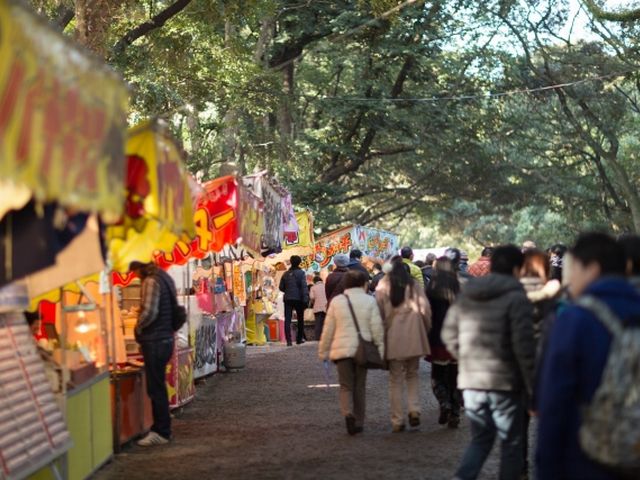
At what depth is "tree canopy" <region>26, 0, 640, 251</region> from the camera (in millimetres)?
28156

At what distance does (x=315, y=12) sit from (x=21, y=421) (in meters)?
28.3

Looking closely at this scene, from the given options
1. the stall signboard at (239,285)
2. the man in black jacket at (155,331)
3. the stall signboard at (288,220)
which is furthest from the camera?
the stall signboard at (239,285)

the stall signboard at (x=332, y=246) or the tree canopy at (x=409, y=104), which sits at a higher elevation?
the tree canopy at (x=409, y=104)

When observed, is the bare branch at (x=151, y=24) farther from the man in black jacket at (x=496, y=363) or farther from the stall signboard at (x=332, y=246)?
the stall signboard at (x=332, y=246)

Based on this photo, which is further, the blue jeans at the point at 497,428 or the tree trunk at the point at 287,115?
the tree trunk at the point at 287,115

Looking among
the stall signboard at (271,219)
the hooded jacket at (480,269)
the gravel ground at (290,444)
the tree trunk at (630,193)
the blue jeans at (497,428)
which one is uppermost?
the tree trunk at (630,193)

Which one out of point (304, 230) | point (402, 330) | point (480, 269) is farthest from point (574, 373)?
point (304, 230)

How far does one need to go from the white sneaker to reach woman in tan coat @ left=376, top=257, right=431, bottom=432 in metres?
2.26

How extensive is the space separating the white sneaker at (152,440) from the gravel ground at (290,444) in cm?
14

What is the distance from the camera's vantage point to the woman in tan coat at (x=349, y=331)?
39.8 feet

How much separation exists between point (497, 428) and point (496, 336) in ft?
1.97

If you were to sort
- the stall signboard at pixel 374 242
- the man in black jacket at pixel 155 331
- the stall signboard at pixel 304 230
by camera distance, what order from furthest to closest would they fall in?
the stall signboard at pixel 374 242 < the stall signboard at pixel 304 230 < the man in black jacket at pixel 155 331

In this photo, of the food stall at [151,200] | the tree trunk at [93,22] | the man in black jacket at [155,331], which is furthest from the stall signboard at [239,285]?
the food stall at [151,200]

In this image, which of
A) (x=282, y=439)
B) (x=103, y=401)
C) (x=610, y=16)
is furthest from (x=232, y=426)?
(x=610, y=16)
